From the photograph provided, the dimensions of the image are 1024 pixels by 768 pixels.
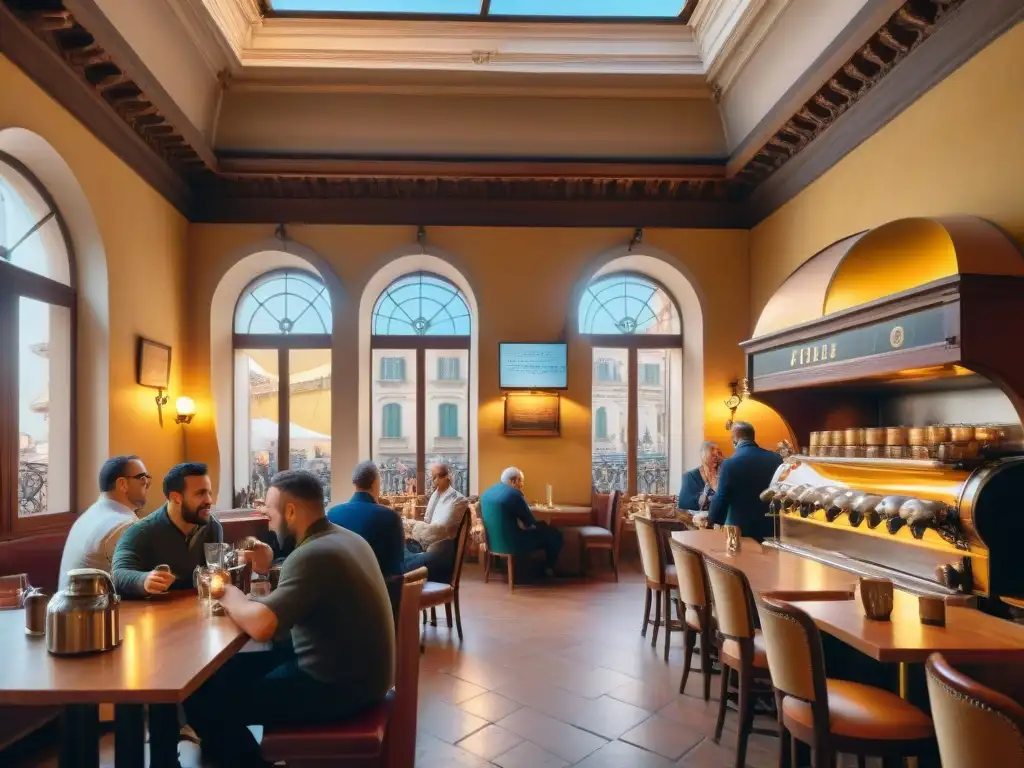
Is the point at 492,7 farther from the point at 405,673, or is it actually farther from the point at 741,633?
the point at 405,673

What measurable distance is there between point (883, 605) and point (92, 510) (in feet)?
11.3

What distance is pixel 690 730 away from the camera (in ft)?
12.0

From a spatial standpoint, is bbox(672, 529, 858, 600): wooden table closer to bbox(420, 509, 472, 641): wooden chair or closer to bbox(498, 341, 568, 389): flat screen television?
bbox(420, 509, 472, 641): wooden chair

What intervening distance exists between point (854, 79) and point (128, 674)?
5731 mm

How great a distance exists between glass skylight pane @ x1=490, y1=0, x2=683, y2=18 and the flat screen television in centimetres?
315

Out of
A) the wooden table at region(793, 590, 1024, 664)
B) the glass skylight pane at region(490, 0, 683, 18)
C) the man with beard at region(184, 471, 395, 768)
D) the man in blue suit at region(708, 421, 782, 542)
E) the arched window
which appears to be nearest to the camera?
the wooden table at region(793, 590, 1024, 664)

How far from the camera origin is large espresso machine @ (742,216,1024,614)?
10.2ft

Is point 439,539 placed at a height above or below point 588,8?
below

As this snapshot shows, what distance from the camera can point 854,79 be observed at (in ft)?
17.7

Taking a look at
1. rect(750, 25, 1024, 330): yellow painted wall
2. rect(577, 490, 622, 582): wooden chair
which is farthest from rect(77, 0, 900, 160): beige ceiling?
rect(577, 490, 622, 582): wooden chair

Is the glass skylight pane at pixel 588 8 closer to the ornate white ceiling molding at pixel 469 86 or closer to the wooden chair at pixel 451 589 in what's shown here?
the ornate white ceiling molding at pixel 469 86

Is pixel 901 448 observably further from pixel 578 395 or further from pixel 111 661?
pixel 578 395

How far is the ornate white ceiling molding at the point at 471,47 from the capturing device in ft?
22.3

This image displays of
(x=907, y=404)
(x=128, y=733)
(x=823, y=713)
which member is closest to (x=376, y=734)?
(x=128, y=733)
